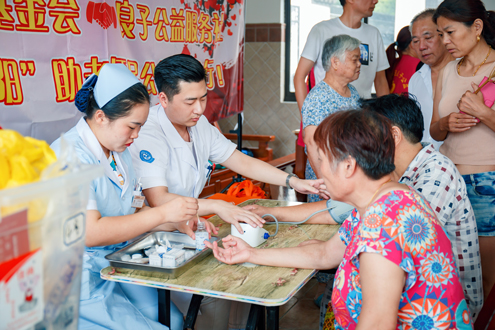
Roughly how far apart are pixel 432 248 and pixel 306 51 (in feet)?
7.72

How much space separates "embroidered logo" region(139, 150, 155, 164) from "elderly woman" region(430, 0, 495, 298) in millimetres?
1435

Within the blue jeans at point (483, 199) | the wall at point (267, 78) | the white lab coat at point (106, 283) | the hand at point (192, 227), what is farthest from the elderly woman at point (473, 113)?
the wall at point (267, 78)

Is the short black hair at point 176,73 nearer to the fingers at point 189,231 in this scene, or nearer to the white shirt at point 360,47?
the fingers at point 189,231

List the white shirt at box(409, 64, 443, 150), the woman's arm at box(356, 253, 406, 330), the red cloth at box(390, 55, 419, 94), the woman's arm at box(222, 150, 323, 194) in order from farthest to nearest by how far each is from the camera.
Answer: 1. the red cloth at box(390, 55, 419, 94)
2. the white shirt at box(409, 64, 443, 150)
3. the woman's arm at box(222, 150, 323, 194)
4. the woman's arm at box(356, 253, 406, 330)

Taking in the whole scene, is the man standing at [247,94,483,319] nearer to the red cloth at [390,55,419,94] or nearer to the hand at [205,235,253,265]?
the hand at [205,235,253,265]

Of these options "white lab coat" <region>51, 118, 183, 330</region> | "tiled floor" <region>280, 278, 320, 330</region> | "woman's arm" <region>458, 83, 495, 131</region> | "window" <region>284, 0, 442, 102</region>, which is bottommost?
"tiled floor" <region>280, 278, 320, 330</region>

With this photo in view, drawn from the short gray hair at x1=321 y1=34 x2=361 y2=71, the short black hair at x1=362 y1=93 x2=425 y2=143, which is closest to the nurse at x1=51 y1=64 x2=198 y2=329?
the short black hair at x1=362 y1=93 x2=425 y2=143

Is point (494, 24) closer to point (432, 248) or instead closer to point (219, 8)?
point (432, 248)

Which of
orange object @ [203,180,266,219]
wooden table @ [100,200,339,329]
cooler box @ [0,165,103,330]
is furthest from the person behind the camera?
orange object @ [203,180,266,219]

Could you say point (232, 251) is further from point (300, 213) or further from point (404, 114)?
point (404, 114)

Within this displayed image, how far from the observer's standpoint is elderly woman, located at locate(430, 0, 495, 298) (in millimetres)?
2084

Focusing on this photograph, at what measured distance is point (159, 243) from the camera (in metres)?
1.72

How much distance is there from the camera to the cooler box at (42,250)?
1.99 feet

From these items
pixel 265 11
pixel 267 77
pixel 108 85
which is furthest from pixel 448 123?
pixel 265 11
